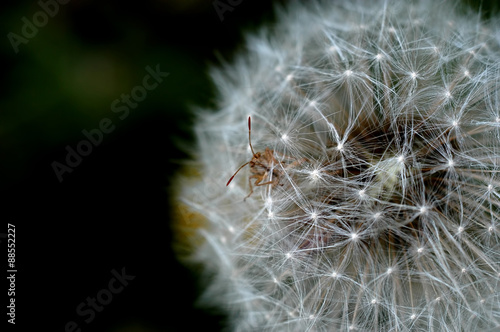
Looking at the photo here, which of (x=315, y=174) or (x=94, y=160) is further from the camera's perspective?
(x=94, y=160)

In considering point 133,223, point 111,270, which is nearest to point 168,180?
point 133,223

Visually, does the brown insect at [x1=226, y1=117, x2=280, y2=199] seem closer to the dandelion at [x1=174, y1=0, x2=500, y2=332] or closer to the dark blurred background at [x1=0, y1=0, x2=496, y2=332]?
the dandelion at [x1=174, y1=0, x2=500, y2=332]

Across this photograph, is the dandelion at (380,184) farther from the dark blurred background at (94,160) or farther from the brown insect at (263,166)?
the dark blurred background at (94,160)

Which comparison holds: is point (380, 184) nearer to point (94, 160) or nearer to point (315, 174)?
point (315, 174)

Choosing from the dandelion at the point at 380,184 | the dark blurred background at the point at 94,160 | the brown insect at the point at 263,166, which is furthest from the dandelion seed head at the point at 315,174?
the dark blurred background at the point at 94,160

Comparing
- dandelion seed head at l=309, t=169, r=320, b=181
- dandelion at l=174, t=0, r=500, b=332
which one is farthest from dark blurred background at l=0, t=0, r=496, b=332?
Answer: dandelion seed head at l=309, t=169, r=320, b=181

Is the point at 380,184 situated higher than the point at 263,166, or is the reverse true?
the point at 263,166

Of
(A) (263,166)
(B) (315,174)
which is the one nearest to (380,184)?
(B) (315,174)
